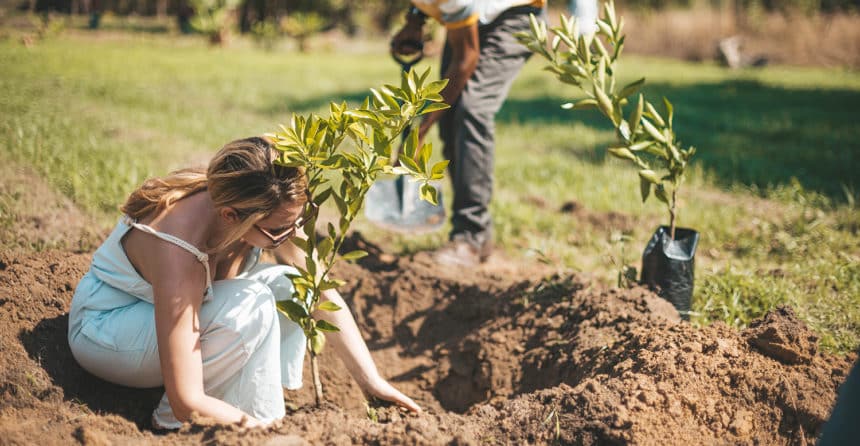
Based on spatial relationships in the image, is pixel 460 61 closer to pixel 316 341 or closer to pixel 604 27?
pixel 604 27

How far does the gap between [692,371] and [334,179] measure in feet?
10.7

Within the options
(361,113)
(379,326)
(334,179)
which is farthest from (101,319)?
(334,179)

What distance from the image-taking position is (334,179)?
4.92 m

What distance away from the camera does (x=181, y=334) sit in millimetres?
1920

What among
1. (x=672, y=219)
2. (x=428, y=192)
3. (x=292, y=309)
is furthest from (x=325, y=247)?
(x=672, y=219)

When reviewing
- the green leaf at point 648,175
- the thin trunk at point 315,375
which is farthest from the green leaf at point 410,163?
the green leaf at point 648,175

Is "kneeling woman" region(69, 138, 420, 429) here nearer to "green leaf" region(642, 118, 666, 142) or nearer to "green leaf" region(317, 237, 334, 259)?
"green leaf" region(317, 237, 334, 259)

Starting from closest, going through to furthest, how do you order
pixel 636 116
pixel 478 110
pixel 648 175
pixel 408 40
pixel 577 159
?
pixel 636 116, pixel 648 175, pixel 478 110, pixel 408 40, pixel 577 159

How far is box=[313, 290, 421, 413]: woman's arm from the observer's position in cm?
234

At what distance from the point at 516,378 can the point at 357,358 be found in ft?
2.57

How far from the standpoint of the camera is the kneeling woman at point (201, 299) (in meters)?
1.93

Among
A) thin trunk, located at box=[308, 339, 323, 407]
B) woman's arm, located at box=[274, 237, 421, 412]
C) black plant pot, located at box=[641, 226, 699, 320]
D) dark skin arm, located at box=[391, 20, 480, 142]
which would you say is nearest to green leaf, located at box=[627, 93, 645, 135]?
black plant pot, located at box=[641, 226, 699, 320]

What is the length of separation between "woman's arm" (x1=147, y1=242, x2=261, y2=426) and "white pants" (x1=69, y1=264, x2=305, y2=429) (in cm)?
16

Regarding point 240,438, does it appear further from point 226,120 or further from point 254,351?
point 226,120
